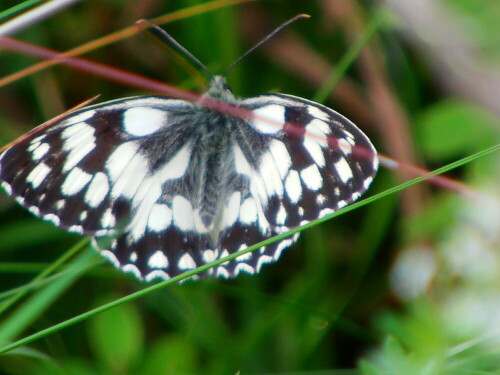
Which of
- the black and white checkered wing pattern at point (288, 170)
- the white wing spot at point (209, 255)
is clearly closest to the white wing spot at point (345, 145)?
the black and white checkered wing pattern at point (288, 170)

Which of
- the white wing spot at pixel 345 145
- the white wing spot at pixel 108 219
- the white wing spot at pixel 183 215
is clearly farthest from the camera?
the white wing spot at pixel 183 215

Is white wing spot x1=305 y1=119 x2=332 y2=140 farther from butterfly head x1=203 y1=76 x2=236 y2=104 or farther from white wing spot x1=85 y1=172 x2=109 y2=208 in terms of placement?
white wing spot x1=85 y1=172 x2=109 y2=208

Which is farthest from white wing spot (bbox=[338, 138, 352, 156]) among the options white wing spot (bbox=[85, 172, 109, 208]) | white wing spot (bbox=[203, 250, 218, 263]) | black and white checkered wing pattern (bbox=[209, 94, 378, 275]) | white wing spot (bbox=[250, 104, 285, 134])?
white wing spot (bbox=[85, 172, 109, 208])

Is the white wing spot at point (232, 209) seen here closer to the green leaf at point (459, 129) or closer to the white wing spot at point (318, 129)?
the white wing spot at point (318, 129)

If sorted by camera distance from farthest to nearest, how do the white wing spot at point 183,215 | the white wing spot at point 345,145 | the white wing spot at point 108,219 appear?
the white wing spot at point 183,215 → the white wing spot at point 108,219 → the white wing spot at point 345,145

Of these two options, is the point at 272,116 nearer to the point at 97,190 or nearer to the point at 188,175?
the point at 188,175

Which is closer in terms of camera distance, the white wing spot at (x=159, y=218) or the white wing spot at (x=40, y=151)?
the white wing spot at (x=40, y=151)

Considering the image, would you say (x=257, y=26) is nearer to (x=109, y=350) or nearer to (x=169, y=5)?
(x=169, y=5)
